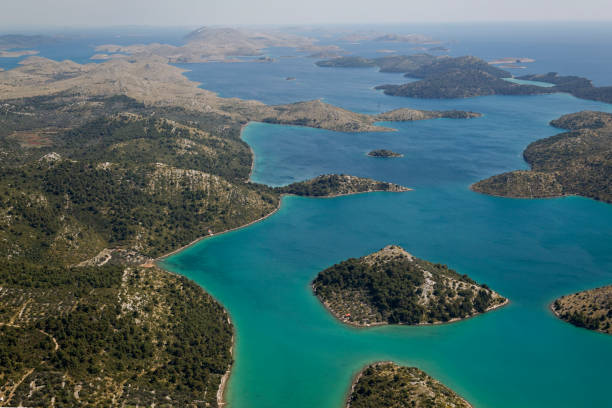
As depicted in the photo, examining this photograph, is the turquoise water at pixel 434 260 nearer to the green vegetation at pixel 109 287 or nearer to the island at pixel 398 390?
the island at pixel 398 390

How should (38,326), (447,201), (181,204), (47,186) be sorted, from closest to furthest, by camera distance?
1. (38,326)
2. (47,186)
3. (181,204)
4. (447,201)

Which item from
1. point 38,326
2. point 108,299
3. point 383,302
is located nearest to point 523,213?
point 383,302

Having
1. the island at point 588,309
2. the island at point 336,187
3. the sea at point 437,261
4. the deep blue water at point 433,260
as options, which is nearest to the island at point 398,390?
the deep blue water at point 433,260

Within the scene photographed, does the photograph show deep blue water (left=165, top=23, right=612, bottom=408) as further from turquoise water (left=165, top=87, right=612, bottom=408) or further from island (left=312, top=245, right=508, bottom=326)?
island (left=312, top=245, right=508, bottom=326)

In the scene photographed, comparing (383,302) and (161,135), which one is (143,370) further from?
(161,135)

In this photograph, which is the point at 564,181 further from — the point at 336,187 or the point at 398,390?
the point at 398,390

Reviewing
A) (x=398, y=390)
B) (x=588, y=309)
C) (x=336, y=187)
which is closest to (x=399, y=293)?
(x=398, y=390)
